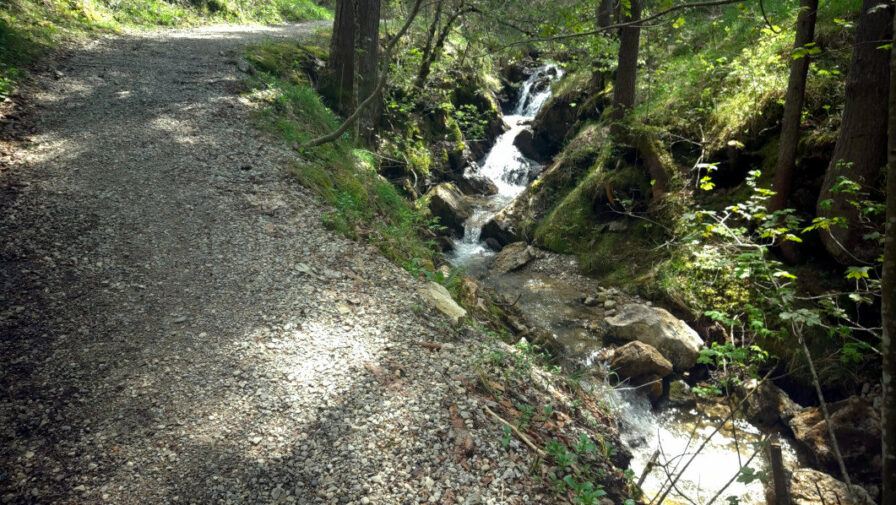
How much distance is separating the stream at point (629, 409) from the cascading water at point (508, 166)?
0.04 m

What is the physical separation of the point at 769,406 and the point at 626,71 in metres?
7.55

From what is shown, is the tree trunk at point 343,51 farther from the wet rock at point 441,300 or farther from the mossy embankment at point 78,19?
the wet rock at point 441,300

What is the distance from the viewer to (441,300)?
5617 mm

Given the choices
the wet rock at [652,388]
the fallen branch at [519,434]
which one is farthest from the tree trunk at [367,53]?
the fallen branch at [519,434]

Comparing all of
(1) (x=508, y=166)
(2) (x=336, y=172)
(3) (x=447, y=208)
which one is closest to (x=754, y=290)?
(2) (x=336, y=172)

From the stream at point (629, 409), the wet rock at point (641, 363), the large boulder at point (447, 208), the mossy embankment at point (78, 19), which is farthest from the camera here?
the large boulder at point (447, 208)

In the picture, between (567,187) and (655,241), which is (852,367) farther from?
(567,187)

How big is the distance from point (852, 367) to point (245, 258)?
7668 mm

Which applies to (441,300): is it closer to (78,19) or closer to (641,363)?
(641,363)

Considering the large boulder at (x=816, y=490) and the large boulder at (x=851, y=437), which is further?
the large boulder at (x=851, y=437)

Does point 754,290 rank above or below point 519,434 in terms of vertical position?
above

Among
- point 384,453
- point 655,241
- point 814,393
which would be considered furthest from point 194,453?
point 655,241

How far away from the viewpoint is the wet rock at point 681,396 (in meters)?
6.61

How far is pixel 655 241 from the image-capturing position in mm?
9164
